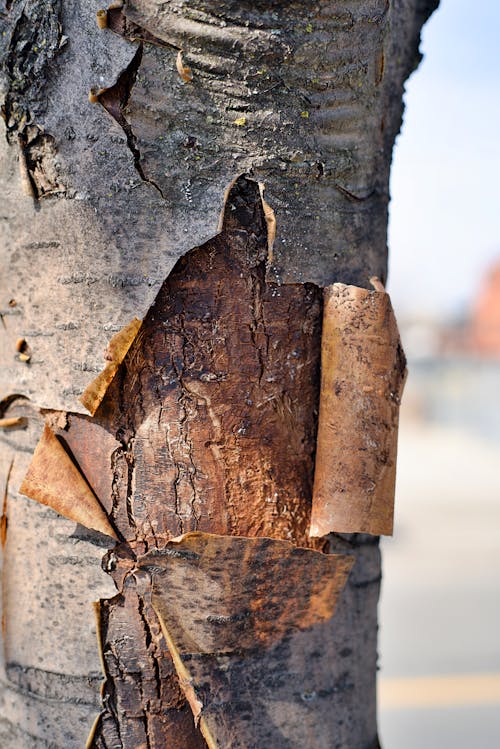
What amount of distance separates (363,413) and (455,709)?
3.52m

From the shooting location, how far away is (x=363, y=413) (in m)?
0.83

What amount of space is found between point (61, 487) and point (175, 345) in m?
0.18

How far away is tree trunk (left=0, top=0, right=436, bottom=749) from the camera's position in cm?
77

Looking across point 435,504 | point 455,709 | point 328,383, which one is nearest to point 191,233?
point 328,383

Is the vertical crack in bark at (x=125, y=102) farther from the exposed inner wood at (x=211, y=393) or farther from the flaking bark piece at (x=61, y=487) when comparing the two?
the flaking bark piece at (x=61, y=487)

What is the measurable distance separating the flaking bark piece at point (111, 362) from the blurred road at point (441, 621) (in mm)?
3325

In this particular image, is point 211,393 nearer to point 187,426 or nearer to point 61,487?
point 187,426

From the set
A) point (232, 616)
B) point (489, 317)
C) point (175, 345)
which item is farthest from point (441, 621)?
point (489, 317)

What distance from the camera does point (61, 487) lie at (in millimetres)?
806

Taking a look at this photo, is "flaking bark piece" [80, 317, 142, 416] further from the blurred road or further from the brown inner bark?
the blurred road

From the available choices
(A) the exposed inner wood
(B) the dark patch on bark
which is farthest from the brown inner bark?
(B) the dark patch on bark

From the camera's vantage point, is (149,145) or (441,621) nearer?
(149,145)

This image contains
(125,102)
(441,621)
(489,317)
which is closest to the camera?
(125,102)

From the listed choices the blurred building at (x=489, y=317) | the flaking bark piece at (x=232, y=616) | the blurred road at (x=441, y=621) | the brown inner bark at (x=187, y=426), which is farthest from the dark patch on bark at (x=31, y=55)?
the blurred building at (x=489, y=317)
